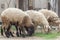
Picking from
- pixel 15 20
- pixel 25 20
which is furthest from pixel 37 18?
pixel 15 20

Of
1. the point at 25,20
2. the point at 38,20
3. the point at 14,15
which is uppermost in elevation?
the point at 14,15

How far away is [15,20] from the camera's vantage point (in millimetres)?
14094

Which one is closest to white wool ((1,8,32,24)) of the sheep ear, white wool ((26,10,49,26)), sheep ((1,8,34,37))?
sheep ((1,8,34,37))

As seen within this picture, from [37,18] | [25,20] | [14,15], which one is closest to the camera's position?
[14,15]

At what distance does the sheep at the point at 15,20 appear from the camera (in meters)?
14.0

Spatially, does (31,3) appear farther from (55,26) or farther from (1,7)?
(55,26)

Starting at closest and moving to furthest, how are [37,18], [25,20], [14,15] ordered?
[14,15], [25,20], [37,18]

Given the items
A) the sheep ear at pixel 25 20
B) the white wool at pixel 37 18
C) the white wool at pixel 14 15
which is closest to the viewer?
the white wool at pixel 14 15

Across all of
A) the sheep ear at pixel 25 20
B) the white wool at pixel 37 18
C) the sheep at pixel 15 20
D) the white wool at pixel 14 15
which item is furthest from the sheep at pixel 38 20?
the white wool at pixel 14 15

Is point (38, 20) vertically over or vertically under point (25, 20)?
under

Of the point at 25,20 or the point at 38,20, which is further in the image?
the point at 38,20

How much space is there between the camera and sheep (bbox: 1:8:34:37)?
553 inches

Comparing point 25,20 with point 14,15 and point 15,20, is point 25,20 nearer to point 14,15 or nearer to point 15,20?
point 15,20

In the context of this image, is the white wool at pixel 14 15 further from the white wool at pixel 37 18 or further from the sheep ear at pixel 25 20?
the white wool at pixel 37 18
